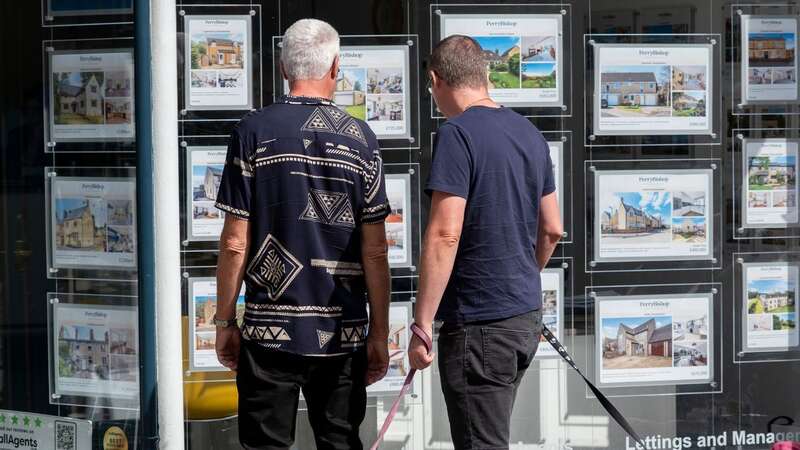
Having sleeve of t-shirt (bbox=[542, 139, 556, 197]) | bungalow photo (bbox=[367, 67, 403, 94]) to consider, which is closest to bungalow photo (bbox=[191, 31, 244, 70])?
bungalow photo (bbox=[367, 67, 403, 94])

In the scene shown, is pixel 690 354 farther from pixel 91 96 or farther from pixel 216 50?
pixel 91 96

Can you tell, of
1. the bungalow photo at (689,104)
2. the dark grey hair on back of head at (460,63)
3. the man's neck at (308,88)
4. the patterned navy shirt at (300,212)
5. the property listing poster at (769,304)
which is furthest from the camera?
the property listing poster at (769,304)

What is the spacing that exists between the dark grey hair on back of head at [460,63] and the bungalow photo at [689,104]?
1.68 metres

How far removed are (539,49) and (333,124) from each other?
73.9 inches

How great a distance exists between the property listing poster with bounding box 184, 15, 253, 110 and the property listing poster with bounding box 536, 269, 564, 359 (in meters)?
1.58

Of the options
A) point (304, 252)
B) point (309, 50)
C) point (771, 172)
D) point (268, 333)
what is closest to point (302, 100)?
point (309, 50)

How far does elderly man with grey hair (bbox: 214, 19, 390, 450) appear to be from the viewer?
334 centimetres

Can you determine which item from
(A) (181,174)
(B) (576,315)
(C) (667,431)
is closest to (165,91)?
(A) (181,174)

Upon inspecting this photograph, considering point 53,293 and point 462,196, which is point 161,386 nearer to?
point 53,293

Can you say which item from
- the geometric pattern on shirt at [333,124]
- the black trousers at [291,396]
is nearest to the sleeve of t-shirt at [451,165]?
the geometric pattern on shirt at [333,124]

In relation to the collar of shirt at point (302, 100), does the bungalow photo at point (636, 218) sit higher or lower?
lower

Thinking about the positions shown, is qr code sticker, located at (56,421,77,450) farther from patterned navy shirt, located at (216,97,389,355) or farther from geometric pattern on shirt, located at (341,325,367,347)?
geometric pattern on shirt, located at (341,325,367,347)

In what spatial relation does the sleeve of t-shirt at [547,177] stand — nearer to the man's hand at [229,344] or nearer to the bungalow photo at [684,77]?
the man's hand at [229,344]

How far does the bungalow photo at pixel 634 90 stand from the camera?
5.03 meters
